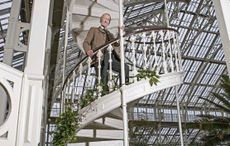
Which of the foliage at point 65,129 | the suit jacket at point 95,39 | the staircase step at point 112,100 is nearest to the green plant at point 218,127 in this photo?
the suit jacket at point 95,39

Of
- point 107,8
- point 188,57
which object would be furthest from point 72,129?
point 188,57

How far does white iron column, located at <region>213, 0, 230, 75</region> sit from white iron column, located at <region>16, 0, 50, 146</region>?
1224 mm

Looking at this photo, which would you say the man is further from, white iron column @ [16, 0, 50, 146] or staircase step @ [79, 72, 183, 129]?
white iron column @ [16, 0, 50, 146]

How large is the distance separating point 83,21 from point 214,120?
815 cm

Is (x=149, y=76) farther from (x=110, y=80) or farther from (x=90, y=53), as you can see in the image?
(x=90, y=53)

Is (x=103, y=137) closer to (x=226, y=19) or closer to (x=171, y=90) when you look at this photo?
(x=226, y=19)

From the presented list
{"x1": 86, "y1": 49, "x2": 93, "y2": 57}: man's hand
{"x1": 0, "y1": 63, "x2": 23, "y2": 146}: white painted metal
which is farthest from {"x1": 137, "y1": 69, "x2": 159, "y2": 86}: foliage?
{"x1": 0, "y1": 63, "x2": 23, "y2": 146}: white painted metal

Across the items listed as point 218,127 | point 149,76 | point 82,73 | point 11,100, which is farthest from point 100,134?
point 218,127

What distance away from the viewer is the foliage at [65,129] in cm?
440

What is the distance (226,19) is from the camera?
7.52ft

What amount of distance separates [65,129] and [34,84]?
2515 mm

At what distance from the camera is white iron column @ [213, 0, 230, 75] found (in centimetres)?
221

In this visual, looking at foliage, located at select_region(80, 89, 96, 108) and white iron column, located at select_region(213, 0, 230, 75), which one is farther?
foliage, located at select_region(80, 89, 96, 108)

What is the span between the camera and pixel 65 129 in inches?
175
